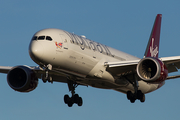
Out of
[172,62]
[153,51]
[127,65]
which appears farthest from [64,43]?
[153,51]

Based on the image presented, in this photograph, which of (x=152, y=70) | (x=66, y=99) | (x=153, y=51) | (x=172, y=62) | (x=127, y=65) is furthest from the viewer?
(x=153, y=51)

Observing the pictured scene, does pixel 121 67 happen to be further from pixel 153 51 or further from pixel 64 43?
pixel 153 51

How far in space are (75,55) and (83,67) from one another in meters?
1.48

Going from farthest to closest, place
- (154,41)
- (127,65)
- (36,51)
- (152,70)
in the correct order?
(154,41), (127,65), (152,70), (36,51)

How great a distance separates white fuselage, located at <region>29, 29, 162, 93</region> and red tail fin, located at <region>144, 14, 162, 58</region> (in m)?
9.47

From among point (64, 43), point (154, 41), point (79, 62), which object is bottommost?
point (79, 62)

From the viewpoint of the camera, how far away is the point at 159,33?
47.1m

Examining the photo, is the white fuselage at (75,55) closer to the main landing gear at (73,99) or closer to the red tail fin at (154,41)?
the main landing gear at (73,99)

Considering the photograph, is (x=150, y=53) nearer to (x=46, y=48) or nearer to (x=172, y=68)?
(x=172, y=68)

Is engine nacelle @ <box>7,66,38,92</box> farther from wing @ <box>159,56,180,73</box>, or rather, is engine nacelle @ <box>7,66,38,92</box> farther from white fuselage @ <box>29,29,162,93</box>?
wing @ <box>159,56,180,73</box>

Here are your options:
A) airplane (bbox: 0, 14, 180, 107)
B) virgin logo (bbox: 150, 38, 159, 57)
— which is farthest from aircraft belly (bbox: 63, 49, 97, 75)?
virgin logo (bbox: 150, 38, 159, 57)

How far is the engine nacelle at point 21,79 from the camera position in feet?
116

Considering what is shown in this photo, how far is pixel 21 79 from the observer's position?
35875 mm

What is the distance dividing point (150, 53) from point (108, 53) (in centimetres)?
1067
